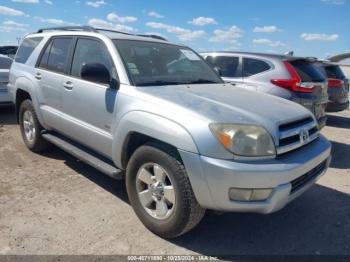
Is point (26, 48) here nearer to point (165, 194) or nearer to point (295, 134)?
point (165, 194)

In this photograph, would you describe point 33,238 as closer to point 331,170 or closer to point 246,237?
point 246,237

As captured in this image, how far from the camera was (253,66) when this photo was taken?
6.53 meters

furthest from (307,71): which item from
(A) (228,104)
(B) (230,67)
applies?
(A) (228,104)

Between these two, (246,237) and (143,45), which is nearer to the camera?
(246,237)

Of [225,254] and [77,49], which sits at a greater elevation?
[77,49]

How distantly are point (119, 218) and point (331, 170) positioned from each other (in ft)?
11.3

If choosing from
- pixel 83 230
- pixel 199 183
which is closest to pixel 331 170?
pixel 199 183

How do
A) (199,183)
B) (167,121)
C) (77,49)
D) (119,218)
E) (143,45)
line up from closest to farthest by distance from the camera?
(199,183), (167,121), (119,218), (143,45), (77,49)

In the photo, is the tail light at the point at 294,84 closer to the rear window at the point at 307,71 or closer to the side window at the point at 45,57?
the rear window at the point at 307,71

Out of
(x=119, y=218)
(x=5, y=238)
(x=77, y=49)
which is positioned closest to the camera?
(x=5, y=238)

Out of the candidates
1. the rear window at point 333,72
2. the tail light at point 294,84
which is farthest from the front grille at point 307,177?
the rear window at point 333,72

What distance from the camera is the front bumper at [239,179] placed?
267 centimetres

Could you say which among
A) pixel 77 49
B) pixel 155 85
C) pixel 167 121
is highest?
pixel 77 49

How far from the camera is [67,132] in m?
4.46
